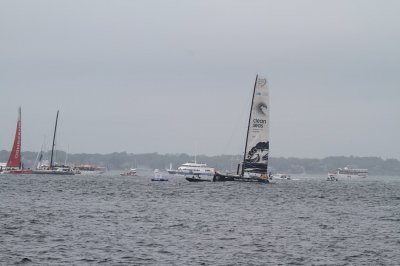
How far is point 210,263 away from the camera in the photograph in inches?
1441

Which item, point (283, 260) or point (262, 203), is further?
point (262, 203)

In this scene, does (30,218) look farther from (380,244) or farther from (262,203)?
(262,203)

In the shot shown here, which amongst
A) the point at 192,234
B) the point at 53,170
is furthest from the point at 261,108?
the point at 53,170

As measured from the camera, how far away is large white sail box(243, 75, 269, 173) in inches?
4978

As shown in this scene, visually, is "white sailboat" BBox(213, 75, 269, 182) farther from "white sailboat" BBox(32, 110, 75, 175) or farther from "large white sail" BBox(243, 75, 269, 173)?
"white sailboat" BBox(32, 110, 75, 175)

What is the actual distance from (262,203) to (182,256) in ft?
139

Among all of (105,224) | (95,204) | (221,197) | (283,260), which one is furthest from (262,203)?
(283,260)

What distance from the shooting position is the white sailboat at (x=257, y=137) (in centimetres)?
12644

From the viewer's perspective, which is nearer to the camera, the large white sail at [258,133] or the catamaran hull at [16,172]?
the large white sail at [258,133]

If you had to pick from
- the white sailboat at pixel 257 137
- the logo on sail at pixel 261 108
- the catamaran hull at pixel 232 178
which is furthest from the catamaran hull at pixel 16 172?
the logo on sail at pixel 261 108

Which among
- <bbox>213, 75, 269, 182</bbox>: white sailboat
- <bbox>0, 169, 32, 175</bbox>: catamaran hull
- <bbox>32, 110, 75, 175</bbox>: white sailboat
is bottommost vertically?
<bbox>0, 169, 32, 175</bbox>: catamaran hull

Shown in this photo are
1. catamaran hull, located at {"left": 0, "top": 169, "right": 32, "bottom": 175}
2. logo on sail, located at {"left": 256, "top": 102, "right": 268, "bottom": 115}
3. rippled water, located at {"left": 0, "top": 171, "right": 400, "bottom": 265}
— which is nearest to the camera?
rippled water, located at {"left": 0, "top": 171, "right": 400, "bottom": 265}

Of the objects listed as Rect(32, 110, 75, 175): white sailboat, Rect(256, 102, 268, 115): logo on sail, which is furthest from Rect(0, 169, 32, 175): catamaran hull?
Rect(256, 102, 268, 115): logo on sail

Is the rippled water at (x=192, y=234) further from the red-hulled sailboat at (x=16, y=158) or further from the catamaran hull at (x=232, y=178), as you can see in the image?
the red-hulled sailboat at (x=16, y=158)
